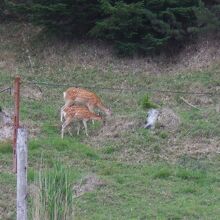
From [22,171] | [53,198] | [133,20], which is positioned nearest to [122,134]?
[133,20]

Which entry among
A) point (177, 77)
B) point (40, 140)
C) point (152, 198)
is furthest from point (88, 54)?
point (152, 198)

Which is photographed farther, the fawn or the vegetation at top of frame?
the vegetation at top of frame

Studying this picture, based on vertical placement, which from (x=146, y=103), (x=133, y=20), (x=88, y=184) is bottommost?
(x=88, y=184)

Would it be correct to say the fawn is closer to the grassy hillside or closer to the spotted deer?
the grassy hillside

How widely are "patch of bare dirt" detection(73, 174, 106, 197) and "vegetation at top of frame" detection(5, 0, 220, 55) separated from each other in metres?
8.07

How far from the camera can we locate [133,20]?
19.7 metres

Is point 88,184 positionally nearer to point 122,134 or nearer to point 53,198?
point 122,134

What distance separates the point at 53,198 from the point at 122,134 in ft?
22.4

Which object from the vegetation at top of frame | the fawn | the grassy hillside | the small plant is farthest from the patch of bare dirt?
the vegetation at top of frame

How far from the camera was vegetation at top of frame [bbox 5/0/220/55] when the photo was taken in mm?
19500

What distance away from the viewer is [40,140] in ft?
46.5

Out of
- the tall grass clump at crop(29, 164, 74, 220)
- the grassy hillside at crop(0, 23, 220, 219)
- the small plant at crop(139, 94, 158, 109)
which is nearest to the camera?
the tall grass clump at crop(29, 164, 74, 220)

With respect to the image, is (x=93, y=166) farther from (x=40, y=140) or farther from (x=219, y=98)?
(x=219, y=98)

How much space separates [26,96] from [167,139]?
4.44 meters
